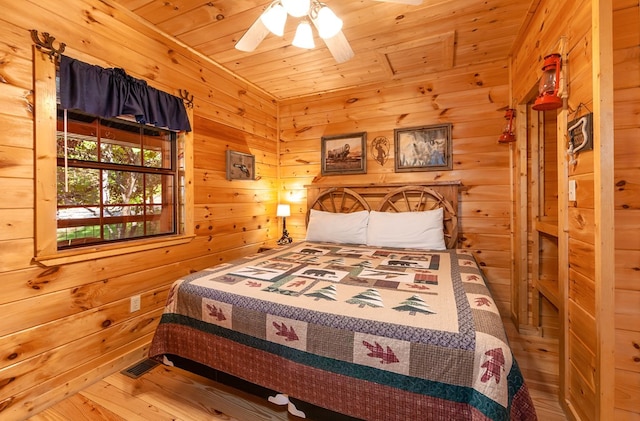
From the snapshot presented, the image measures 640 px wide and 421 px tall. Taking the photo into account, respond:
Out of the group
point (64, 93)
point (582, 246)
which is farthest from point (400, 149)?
point (64, 93)

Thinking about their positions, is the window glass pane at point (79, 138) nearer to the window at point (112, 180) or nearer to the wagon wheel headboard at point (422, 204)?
the window at point (112, 180)

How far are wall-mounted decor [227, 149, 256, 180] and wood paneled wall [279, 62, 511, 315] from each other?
3.29 feet

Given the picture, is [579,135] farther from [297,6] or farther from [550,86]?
[297,6]

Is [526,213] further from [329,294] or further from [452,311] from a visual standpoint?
[329,294]

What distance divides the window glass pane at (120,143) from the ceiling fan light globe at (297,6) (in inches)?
58.6

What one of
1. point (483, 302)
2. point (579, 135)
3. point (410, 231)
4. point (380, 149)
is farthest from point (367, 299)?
point (380, 149)

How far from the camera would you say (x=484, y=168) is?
285 centimetres

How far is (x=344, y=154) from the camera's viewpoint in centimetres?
345

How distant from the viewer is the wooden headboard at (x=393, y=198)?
2.87 m

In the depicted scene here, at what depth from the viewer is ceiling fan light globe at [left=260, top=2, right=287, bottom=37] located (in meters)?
1.60

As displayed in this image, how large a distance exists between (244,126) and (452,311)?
113 inches

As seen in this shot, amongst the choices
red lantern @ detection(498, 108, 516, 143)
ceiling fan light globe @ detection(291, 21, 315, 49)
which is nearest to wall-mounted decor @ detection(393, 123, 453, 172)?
red lantern @ detection(498, 108, 516, 143)

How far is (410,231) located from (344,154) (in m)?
1.30

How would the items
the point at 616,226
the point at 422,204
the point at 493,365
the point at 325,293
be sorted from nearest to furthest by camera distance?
1. the point at 493,365
2. the point at 616,226
3. the point at 325,293
4. the point at 422,204
